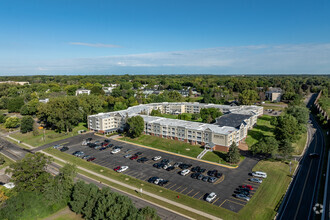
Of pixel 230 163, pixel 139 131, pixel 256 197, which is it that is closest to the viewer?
pixel 256 197

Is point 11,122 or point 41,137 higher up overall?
point 11,122

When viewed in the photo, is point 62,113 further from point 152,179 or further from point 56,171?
point 152,179

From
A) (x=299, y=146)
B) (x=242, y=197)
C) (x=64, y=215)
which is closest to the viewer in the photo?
(x=64, y=215)

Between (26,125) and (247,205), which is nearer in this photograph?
(247,205)

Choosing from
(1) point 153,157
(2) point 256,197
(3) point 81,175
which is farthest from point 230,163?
(3) point 81,175

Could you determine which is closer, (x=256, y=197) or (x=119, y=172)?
(x=256, y=197)

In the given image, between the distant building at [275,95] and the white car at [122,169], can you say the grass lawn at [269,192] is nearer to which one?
the white car at [122,169]

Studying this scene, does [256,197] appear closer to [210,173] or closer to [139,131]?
[210,173]

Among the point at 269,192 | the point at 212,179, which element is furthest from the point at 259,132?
the point at 212,179

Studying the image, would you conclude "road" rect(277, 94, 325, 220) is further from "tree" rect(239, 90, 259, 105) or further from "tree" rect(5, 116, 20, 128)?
"tree" rect(5, 116, 20, 128)
